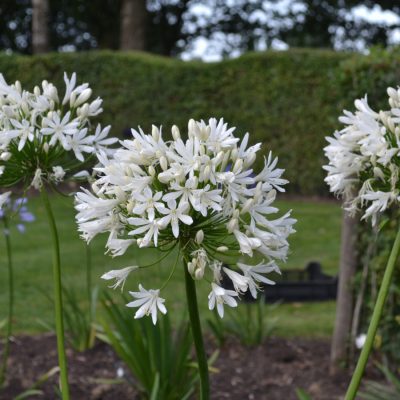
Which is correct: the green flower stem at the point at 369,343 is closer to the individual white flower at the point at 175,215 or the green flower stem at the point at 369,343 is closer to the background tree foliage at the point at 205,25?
the individual white flower at the point at 175,215

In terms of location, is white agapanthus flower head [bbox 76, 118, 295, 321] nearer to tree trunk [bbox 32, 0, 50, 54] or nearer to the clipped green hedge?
the clipped green hedge

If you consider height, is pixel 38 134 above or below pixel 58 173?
above

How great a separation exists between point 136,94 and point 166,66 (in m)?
0.73

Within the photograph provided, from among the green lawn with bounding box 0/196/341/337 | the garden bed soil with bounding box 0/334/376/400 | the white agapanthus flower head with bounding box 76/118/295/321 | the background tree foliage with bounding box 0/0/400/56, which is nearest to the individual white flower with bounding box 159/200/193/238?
the white agapanthus flower head with bounding box 76/118/295/321

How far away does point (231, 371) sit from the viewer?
447 centimetres

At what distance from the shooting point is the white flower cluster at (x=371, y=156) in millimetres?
2152

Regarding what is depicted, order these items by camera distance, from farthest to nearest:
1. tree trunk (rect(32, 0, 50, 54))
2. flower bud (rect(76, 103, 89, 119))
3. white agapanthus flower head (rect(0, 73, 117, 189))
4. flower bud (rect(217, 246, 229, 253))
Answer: tree trunk (rect(32, 0, 50, 54)) < flower bud (rect(76, 103, 89, 119)) < white agapanthus flower head (rect(0, 73, 117, 189)) < flower bud (rect(217, 246, 229, 253))

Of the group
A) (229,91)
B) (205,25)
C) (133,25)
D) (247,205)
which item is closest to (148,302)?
(247,205)

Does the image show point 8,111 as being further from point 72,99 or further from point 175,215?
point 175,215

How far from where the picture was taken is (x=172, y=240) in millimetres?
1908

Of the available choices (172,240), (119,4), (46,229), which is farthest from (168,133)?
(119,4)

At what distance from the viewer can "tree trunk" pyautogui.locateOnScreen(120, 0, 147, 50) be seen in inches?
638

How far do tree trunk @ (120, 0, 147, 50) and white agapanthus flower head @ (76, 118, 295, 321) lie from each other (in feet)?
48.1

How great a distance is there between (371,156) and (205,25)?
2247cm
